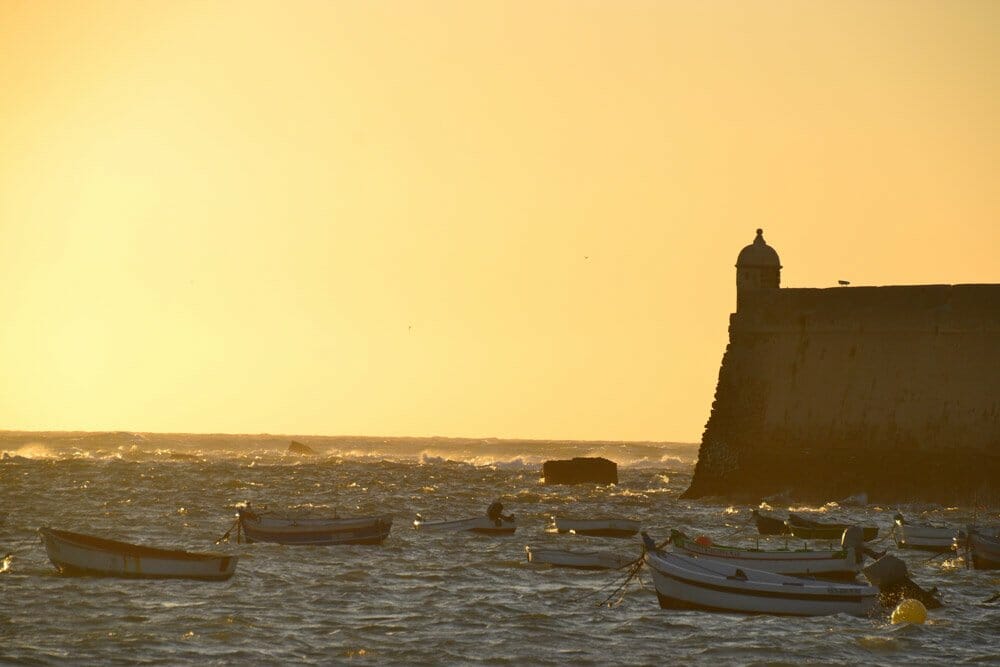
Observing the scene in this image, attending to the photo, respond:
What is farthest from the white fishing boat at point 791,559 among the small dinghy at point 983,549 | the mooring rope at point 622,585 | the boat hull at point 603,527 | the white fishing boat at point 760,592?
the boat hull at point 603,527

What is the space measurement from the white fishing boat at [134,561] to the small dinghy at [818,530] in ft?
57.0

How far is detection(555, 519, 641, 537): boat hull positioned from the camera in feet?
169

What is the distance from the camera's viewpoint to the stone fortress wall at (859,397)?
63.5 metres

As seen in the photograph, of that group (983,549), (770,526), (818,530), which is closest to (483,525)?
(770,526)

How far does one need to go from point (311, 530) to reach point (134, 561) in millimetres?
9538

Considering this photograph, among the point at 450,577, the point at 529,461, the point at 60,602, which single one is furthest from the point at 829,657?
the point at 529,461

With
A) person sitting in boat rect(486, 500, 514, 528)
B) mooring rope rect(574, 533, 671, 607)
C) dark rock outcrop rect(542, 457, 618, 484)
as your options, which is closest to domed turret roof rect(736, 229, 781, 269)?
person sitting in boat rect(486, 500, 514, 528)

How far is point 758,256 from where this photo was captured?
7012cm

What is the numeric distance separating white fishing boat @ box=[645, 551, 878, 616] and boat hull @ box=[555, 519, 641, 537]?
58.6 ft

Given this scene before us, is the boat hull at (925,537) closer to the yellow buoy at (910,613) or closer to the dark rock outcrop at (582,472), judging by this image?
the yellow buoy at (910,613)

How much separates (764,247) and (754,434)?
8.03 metres

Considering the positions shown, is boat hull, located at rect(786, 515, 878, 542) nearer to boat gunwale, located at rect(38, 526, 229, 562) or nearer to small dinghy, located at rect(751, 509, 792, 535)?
small dinghy, located at rect(751, 509, 792, 535)

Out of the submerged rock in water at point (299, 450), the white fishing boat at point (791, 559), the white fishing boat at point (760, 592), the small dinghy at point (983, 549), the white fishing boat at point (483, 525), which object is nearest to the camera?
the white fishing boat at point (760, 592)

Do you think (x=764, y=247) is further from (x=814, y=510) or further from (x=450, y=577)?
(x=450, y=577)
